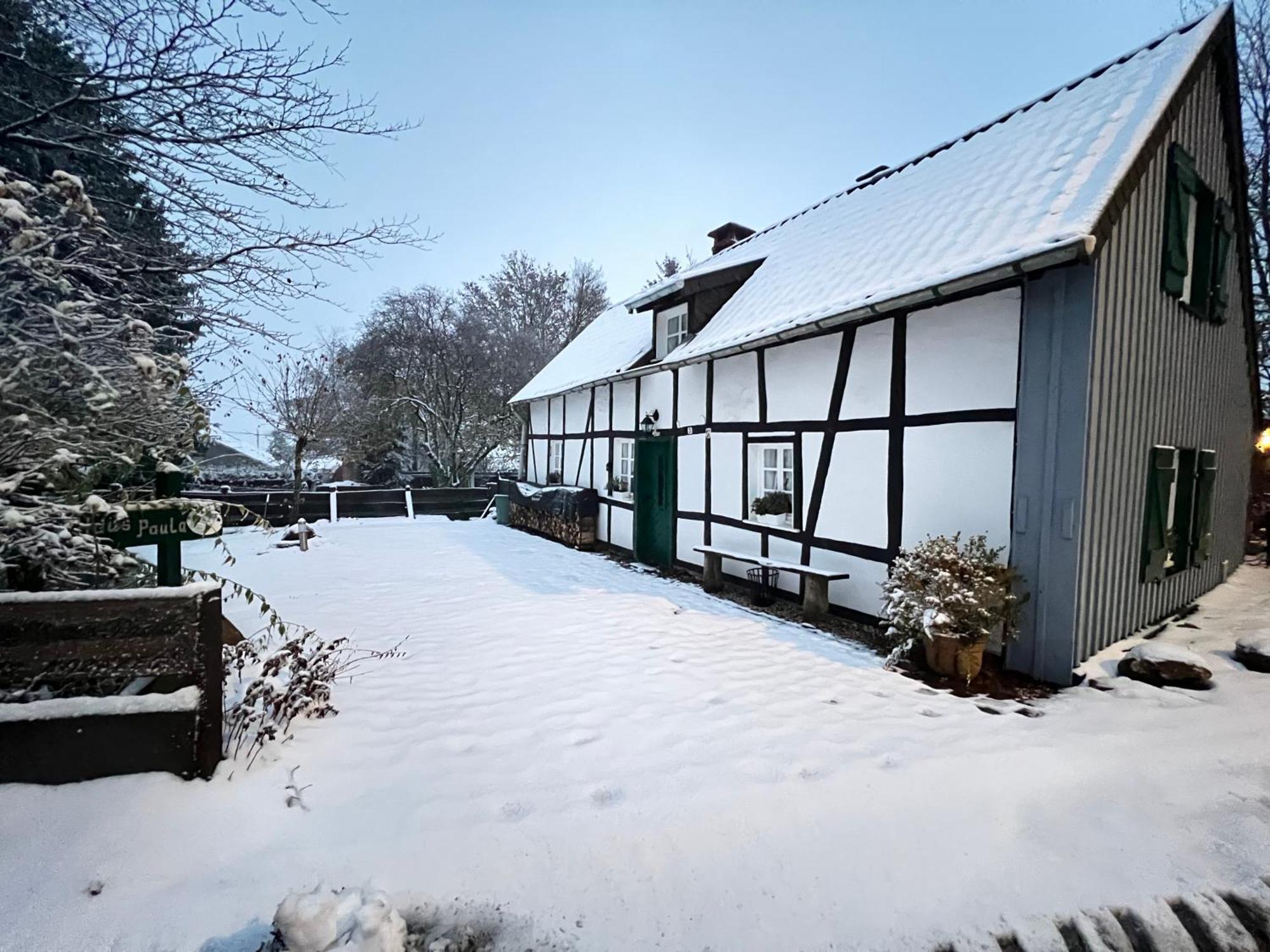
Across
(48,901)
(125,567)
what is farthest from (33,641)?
→ (48,901)

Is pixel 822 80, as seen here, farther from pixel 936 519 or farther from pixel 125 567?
pixel 125 567

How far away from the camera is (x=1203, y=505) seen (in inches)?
265

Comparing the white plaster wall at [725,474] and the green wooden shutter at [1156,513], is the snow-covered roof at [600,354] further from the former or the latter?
the green wooden shutter at [1156,513]

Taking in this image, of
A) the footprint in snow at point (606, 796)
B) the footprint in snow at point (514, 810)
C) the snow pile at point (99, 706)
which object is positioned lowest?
the footprint in snow at point (514, 810)

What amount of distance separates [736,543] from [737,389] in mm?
2106

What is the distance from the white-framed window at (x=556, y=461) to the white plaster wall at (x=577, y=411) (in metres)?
0.64

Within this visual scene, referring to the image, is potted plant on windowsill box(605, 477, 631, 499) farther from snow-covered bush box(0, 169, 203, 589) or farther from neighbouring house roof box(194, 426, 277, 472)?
neighbouring house roof box(194, 426, 277, 472)

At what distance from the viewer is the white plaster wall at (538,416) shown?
14820 millimetres

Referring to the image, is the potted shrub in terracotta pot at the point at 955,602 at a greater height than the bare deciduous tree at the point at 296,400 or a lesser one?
lesser

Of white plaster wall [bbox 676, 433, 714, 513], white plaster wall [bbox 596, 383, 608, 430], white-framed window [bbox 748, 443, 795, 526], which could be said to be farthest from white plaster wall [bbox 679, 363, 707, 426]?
white plaster wall [bbox 596, 383, 608, 430]

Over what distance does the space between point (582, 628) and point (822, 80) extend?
2038cm

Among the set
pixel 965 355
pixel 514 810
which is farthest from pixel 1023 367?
pixel 514 810

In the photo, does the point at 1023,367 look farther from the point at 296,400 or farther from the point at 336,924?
the point at 296,400

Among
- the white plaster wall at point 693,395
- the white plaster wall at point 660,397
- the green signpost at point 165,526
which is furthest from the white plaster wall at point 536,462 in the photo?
the green signpost at point 165,526
